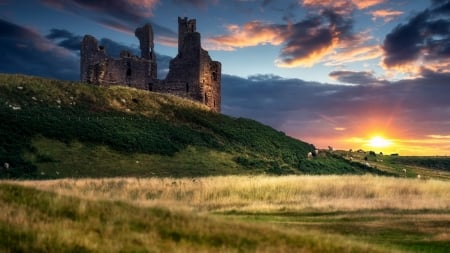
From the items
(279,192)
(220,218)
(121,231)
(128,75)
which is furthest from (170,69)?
(121,231)

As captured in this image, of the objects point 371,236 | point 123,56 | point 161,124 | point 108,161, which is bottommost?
Answer: point 371,236

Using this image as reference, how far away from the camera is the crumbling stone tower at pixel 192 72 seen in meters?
86.2

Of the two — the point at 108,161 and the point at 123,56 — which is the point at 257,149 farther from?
the point at 123,56

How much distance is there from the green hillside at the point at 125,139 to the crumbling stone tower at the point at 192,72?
9484 millimetres

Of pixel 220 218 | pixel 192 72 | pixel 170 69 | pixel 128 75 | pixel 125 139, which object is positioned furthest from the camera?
pixel 170 69

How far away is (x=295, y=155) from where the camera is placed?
66.4 metres

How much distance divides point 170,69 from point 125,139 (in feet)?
127

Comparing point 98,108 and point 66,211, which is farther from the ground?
point 98,108

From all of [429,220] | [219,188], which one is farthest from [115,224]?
[219,188]

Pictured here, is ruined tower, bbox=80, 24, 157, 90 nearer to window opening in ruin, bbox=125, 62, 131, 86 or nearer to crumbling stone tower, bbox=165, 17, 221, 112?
window opening in ruin, bbox=125, 62, 131, 86

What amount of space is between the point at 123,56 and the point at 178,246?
7561 cm

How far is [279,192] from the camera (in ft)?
102

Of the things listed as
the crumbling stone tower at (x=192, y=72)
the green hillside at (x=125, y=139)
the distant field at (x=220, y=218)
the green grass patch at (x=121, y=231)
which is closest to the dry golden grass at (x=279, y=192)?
the distant field at (x=220, y=218)

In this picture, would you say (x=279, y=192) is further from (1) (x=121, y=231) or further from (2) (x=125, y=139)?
(2) (x=125, y=139)
